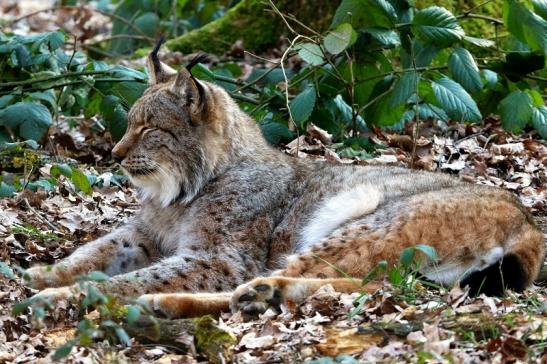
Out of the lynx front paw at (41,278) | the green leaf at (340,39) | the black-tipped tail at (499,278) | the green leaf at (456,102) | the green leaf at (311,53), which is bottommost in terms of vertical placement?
the black-tipped tail at (499,278)

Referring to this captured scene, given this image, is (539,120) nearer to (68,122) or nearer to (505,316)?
(505,316)

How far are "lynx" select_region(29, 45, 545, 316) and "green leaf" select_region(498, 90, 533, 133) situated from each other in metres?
1.69

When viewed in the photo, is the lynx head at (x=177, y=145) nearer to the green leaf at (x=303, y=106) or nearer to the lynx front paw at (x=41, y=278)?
the lynx front paw at (x=41, y=278)

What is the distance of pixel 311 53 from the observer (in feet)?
23.9

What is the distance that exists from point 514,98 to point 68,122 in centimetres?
443

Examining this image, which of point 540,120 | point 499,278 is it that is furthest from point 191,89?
point 540,120

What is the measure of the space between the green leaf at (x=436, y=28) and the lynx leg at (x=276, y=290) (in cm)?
269

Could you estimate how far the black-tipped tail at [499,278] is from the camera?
4883 mm

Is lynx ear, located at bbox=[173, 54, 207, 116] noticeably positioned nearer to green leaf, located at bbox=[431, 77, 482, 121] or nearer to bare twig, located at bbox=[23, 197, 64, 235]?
bare twig, located at bbox=[23, 197, 64, 235]

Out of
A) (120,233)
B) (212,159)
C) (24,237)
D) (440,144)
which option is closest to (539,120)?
(440,144)

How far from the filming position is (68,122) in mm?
9562

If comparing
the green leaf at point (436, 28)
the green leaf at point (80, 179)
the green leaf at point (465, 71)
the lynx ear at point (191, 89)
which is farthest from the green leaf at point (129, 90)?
the green leaf at point (465, 71)

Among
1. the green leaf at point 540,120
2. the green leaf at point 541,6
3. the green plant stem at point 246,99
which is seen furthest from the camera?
the green plant stem at point 246,99

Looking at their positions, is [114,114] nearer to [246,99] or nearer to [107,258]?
[246,99]
